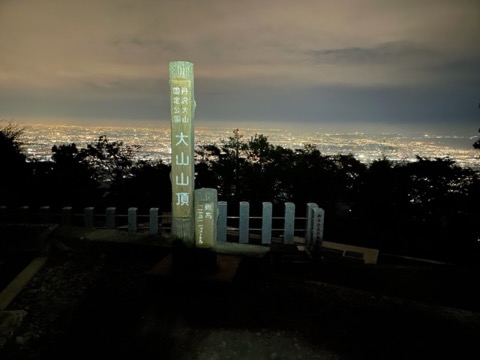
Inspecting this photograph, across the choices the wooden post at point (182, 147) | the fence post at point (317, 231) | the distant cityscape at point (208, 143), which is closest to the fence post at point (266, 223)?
the fence post at point (317, 231)

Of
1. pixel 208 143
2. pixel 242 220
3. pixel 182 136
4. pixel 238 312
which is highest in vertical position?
pixel 182 136

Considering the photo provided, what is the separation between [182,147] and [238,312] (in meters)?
2.93

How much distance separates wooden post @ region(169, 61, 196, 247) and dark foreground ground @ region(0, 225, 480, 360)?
928 millimetres

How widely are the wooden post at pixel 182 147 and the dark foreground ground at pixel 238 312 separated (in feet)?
3.04

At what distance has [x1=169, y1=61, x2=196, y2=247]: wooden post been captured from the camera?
5.67 m

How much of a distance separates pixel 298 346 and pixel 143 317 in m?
2.43

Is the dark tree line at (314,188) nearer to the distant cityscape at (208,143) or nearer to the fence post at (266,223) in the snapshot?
the distant cityscape at (208,143)

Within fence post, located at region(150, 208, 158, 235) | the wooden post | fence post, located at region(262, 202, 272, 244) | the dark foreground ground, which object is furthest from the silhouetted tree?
the wooden post

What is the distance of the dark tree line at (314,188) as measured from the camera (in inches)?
564

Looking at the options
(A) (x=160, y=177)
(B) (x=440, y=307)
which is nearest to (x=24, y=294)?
(B) (x=440, y=307)

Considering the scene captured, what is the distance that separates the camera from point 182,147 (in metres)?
5.80

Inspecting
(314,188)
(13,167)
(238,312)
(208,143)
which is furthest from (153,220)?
(208,143)

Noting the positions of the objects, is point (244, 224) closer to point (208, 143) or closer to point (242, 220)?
point (242, 220)

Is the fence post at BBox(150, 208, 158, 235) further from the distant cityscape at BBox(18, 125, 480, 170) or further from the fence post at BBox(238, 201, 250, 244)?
the distant cityscape at BBox(18, 125, 480, 170)
